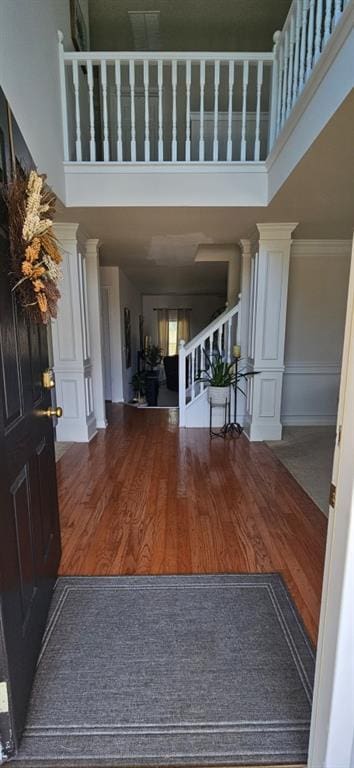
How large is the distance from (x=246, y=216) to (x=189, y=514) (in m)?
2.69

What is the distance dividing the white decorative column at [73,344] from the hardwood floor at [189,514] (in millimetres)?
303

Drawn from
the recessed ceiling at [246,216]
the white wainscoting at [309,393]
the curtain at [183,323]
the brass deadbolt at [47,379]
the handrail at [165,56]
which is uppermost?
the handrail at [165,56]

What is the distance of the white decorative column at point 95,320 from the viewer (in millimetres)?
4059

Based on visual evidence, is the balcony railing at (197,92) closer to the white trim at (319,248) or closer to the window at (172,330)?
the white trim at (319,248)

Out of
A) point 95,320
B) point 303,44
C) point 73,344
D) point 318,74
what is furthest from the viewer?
point 95,320

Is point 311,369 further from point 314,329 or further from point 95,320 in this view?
point 95,320

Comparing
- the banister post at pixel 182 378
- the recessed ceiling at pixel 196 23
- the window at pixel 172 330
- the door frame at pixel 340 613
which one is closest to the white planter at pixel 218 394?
the banister post at pixel 182 378

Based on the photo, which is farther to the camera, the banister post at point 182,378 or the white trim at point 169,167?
the banister post at point 182,378

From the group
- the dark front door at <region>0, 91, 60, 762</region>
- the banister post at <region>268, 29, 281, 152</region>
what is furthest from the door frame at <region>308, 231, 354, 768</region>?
Answer: the banister post at <region>268, 29, 281, 152</region>

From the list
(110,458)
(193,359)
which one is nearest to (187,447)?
(110,458)

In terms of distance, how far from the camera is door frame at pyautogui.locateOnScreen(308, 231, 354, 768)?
77 centimetres

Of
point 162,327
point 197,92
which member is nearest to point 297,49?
point 197,92

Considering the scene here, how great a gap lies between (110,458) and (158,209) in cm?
235

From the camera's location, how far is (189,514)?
2371mm
